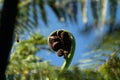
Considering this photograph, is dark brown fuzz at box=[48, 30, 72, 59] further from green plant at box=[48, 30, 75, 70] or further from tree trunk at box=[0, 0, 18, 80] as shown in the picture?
tree trunk at box=[0, 0, 18, 80]

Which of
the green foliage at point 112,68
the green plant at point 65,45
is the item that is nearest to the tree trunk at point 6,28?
the green plant at point 65,45

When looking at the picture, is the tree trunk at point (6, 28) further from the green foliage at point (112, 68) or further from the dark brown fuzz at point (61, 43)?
the green foliage at point (112, 68)

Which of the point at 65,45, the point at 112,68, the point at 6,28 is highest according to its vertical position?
the point at 6,28

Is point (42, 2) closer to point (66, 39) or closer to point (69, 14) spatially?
point (69, 14)

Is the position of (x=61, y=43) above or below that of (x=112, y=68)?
above

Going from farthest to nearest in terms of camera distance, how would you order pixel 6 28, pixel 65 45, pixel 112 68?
1. pixel 112 68
2. pixel 65 45
3. pixel 6 28

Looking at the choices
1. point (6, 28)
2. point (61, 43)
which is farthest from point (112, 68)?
point (6, 28)

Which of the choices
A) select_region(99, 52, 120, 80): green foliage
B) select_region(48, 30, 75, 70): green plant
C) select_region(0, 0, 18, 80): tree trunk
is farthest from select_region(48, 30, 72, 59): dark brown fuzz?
select_region(0, 0, 18, 80): tree trunk

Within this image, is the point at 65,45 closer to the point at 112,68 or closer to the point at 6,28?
the point at 112,68
